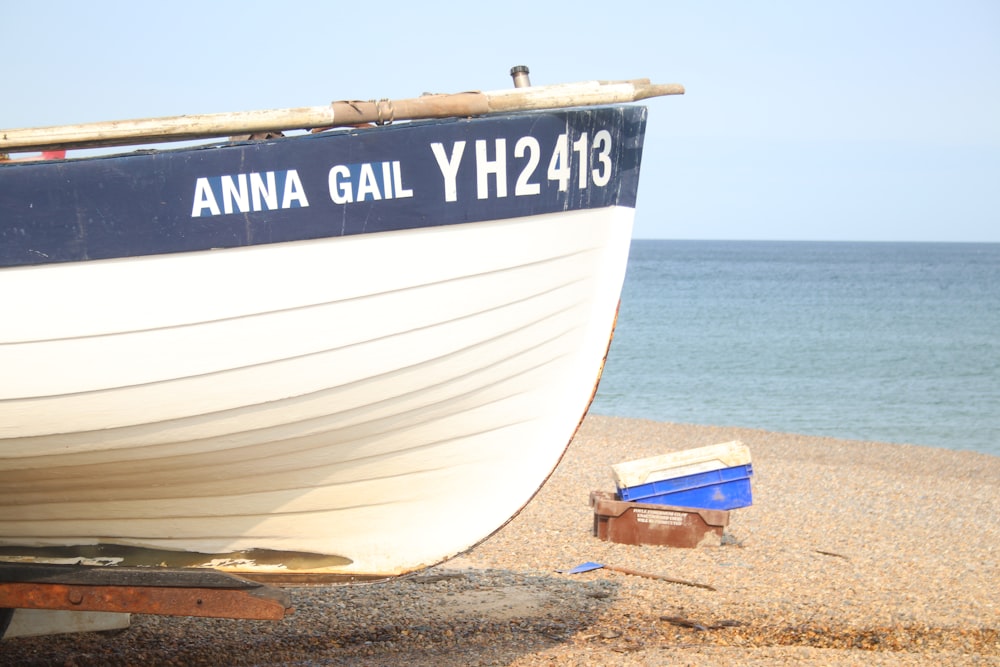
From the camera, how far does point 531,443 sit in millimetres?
4285

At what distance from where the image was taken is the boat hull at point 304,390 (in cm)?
332

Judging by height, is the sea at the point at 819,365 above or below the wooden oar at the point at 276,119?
below

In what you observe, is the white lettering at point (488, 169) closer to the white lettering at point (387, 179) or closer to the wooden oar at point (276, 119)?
the wooden oar at point (276, 119)

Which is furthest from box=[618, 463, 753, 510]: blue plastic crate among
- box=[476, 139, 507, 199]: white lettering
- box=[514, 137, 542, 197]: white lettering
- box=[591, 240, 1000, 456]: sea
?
box=[591, 240, 1000, 456]: sea

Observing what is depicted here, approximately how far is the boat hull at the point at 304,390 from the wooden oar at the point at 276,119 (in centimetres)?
38

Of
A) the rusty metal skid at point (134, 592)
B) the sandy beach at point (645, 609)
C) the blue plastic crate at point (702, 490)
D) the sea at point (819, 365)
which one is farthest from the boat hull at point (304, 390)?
the sea at point (819, 365)

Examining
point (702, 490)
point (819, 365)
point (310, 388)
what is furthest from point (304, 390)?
point (819, 365)

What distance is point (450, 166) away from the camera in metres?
3.53

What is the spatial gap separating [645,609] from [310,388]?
8.67ft

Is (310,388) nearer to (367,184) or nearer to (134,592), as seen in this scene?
(367,184)

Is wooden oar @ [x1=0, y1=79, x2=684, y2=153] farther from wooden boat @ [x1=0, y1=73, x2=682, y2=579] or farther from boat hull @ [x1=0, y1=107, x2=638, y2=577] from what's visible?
boat hull @ [x1=0, y1=107, x2=638, y2=577]

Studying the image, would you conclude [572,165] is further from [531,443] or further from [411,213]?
[531,443]

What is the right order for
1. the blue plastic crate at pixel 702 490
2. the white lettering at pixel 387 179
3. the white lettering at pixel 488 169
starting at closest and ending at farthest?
the white lettering at pixel 387 179 → the white lettering at pixel 488 169 → the blue plastic crate at pixel 702 490

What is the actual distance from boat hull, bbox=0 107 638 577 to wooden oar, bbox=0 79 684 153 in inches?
15.0
